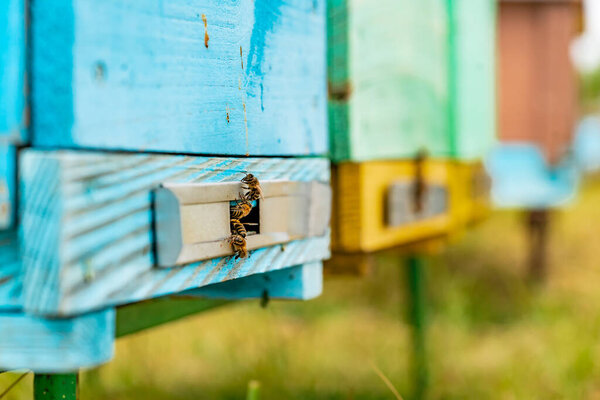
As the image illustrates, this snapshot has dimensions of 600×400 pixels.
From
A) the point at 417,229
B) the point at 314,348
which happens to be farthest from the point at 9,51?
the point at 314,348

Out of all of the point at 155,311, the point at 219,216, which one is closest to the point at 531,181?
the point at 155,311

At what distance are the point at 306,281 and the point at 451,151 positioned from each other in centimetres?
112

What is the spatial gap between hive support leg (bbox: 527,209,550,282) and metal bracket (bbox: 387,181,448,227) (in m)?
2.92

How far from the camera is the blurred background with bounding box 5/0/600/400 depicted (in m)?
2.71

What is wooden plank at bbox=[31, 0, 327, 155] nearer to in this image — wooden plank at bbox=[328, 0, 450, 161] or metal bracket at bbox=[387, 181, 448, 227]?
wooden plank at bbox=[328, 0, 450, 161]

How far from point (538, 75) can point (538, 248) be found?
3.88 ft

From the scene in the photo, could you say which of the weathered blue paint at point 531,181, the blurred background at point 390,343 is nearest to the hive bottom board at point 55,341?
the blurred background at point 390,343

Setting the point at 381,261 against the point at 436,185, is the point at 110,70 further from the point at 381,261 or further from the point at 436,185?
the point at 381,261

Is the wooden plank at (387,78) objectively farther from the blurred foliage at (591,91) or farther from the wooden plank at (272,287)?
the blurred foliage at (591,91)

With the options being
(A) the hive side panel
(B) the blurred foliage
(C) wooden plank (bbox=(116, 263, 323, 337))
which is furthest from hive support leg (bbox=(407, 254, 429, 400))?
(B) the blurred foliage

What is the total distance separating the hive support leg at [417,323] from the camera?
286 centimetres

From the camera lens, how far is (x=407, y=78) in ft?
5.98

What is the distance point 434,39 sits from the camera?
2012 millimetres

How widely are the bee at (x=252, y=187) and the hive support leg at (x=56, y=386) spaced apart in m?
0.42
